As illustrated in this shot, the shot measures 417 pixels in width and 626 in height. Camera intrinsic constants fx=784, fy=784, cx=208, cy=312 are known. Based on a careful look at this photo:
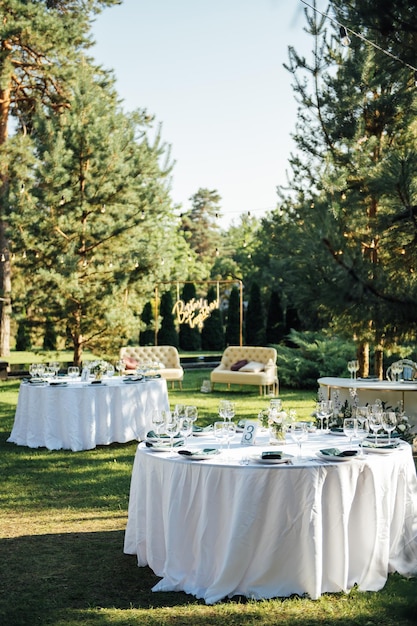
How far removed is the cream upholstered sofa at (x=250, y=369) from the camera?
14508 mm

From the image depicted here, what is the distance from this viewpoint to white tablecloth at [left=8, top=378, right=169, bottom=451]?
359 inches

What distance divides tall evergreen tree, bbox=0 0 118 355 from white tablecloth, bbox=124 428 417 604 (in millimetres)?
12559

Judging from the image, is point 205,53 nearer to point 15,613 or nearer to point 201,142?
point 15,613

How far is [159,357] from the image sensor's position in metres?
15.6

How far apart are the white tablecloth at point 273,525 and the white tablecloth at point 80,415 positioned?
4.64m

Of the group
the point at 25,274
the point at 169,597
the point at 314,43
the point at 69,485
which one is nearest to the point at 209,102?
the point at 314,43

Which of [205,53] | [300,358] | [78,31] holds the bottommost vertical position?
[300,358]

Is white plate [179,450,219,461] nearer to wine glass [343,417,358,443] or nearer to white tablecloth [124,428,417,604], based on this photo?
white tablecloth [124,428,417,604]

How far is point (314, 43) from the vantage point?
11.6 metres

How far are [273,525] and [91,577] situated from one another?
1.28 metres

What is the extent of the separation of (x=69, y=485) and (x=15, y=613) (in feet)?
10.6

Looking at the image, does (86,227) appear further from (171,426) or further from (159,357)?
(171,426)

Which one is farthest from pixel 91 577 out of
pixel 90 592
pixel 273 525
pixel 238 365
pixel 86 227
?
pixel 86 227

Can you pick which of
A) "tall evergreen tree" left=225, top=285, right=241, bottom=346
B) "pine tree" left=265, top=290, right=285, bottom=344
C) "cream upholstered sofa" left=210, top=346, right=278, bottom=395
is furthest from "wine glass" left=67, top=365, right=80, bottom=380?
"tall evergreen tree" left=225, top=285, right=241, bottom=346
